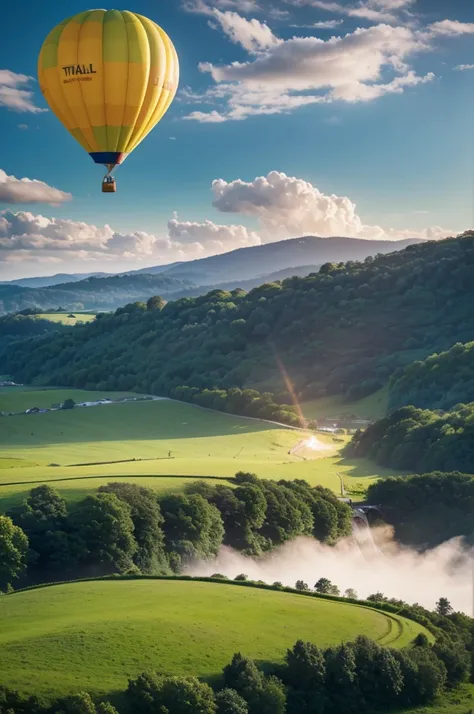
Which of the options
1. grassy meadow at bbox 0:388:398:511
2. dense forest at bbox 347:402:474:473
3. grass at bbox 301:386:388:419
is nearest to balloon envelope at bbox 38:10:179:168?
grassy meadow at bbox 0:388:398:511

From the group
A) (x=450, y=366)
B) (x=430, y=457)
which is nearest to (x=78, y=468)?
(x=430, y=457)

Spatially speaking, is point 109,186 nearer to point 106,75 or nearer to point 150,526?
point 106,75

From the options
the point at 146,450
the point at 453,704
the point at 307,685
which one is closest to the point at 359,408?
the point at 146,450

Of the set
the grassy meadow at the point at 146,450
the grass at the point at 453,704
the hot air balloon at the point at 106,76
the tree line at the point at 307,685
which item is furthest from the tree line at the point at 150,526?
the hot air balloon at the point at 106,76

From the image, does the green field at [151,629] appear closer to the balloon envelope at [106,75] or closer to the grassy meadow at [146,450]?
the grassy meadow at [146,450]

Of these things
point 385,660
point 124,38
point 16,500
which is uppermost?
point 124,38

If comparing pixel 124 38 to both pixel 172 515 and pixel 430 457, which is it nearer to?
pixel 172 515
